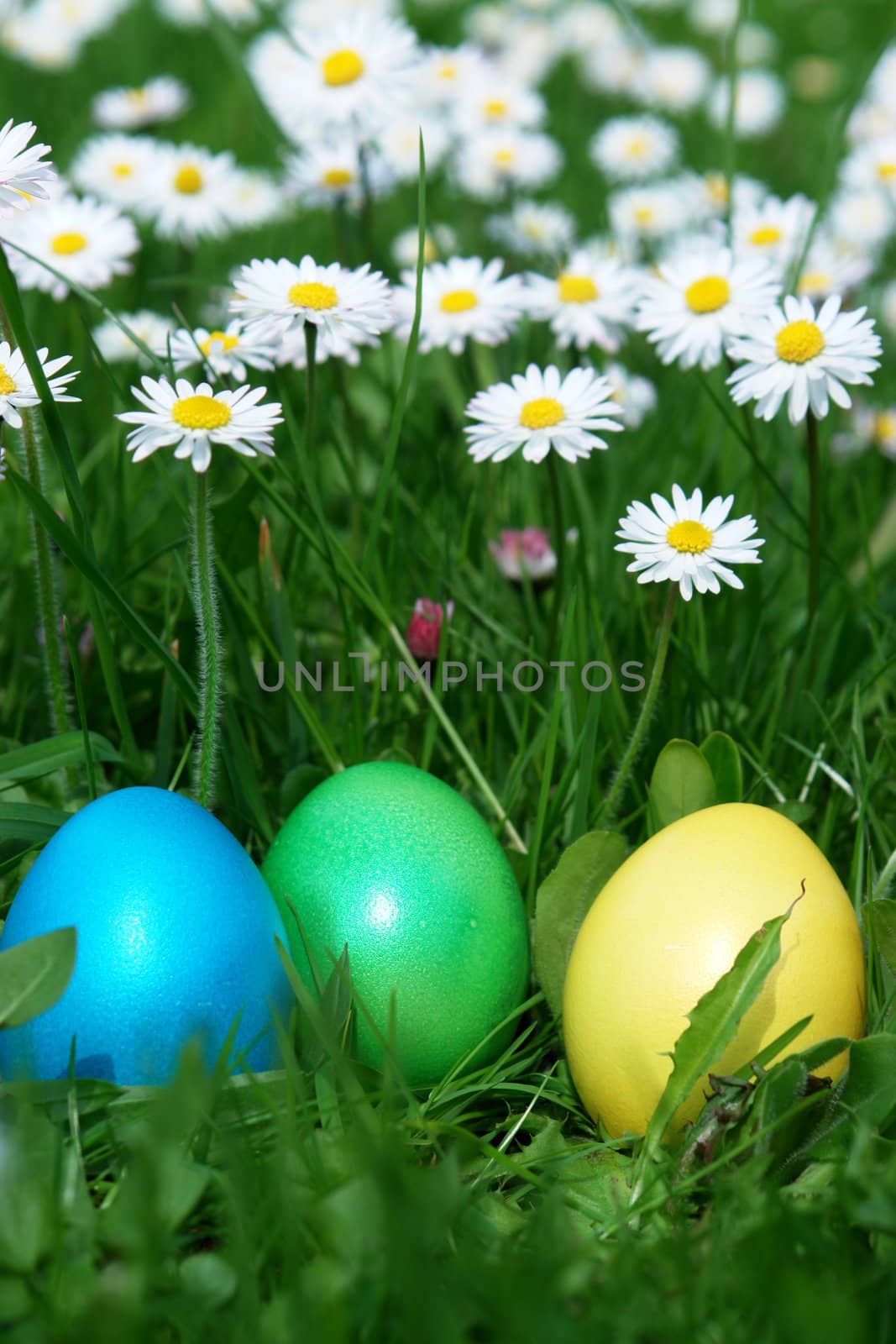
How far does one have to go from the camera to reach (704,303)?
1.29m

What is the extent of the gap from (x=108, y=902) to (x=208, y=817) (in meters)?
0.10

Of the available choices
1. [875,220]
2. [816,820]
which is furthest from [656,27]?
[816,820]

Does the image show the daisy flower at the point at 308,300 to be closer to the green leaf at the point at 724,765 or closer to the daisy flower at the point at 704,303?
the daisy flower at the point at 704,303

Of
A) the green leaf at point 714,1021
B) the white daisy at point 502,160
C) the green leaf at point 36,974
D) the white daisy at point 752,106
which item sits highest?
the white daisy at point 752,106

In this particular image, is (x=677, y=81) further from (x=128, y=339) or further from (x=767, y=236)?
(x=128, y=339)

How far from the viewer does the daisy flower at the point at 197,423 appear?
0.90m

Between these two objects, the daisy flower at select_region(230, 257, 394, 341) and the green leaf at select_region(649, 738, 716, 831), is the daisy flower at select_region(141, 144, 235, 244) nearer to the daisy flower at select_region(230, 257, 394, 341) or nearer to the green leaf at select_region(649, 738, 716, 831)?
the daisy flower at select_region(230, 257, 394, 341)

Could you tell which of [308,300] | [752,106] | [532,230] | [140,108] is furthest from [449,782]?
[752,106]

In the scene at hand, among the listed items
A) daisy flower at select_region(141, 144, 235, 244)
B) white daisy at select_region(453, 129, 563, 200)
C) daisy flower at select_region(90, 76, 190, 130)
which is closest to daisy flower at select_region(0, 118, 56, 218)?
daisy flower at select_region(141, 144, 235, 244)

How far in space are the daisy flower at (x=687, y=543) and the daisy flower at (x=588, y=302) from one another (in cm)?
52

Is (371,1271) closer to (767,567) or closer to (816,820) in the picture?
(816,820)

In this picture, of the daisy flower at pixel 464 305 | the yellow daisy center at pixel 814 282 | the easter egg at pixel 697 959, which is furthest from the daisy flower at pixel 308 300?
the yellow daisy center at pixel 814 282

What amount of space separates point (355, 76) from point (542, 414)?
0.80m

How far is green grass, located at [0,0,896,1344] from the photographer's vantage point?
26.7 inches
